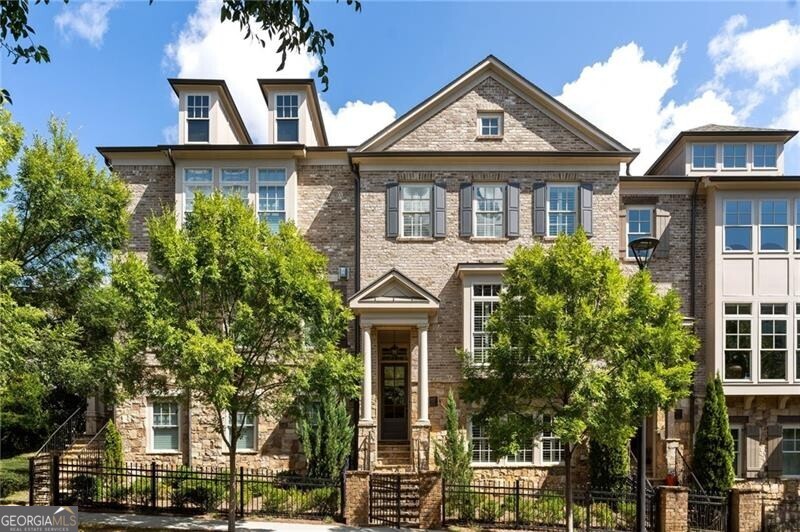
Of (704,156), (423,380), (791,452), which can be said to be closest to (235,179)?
(423,380)

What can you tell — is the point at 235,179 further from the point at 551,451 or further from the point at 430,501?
the point at 551,451

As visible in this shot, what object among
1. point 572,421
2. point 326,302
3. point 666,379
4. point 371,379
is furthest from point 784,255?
point 326,302

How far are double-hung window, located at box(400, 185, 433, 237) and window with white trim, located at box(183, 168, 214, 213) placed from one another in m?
6.02

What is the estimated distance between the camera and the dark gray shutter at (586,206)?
17.4 meters

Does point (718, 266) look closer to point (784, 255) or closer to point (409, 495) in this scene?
point (784, 255)

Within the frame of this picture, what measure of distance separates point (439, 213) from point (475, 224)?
118 cm

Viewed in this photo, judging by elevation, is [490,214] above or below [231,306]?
above

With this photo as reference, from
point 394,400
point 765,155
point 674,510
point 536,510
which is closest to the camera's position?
point 674,510

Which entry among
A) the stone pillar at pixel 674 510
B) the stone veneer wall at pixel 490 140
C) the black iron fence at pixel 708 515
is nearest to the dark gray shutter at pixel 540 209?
the stone veneer wall at pixel 490 140

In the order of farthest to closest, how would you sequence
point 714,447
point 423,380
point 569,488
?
point 423,380, point 714,447, point 569,488

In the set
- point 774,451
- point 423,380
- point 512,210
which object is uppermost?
point 512,210

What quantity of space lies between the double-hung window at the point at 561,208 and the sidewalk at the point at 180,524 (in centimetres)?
1003

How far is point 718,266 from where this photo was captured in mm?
17594

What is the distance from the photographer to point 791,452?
57.7ft
